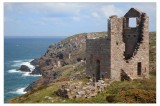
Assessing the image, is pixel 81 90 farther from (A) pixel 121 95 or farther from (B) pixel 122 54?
(B) pixel 122 54

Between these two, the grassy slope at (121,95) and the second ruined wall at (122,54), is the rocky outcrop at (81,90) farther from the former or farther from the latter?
the second ruined wall at (122,54)

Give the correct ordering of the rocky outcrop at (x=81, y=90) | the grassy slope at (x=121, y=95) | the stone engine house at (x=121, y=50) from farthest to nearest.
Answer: the stone engine house at (x=121, y=50) < the rocky outcrop at (x=81, y=90) < the grassy slope at (x=121, y=95)

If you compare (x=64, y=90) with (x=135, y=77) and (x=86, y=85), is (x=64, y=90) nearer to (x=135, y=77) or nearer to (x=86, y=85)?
(x=86, y=85)

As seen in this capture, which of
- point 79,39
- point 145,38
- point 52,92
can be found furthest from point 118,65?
point 79,39

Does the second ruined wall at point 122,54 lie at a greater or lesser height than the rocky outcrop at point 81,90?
greater


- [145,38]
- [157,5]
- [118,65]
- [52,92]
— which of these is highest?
[157,5]

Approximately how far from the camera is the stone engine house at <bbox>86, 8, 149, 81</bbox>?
38.8 meters

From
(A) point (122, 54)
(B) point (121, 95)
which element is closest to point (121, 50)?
(A) point (122, 54)

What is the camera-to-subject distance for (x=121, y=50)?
130 feet

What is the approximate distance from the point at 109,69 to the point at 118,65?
1.14 m

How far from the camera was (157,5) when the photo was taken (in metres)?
36.9

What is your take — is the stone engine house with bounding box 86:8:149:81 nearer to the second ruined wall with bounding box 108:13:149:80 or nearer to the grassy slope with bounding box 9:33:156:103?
the second ruined wall with bounding box 108:13:149:80

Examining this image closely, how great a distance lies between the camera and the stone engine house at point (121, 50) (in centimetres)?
3884

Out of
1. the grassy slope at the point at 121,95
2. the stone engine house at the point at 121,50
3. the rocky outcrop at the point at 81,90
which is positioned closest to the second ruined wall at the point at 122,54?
the stone engine house at the point at 121,50
